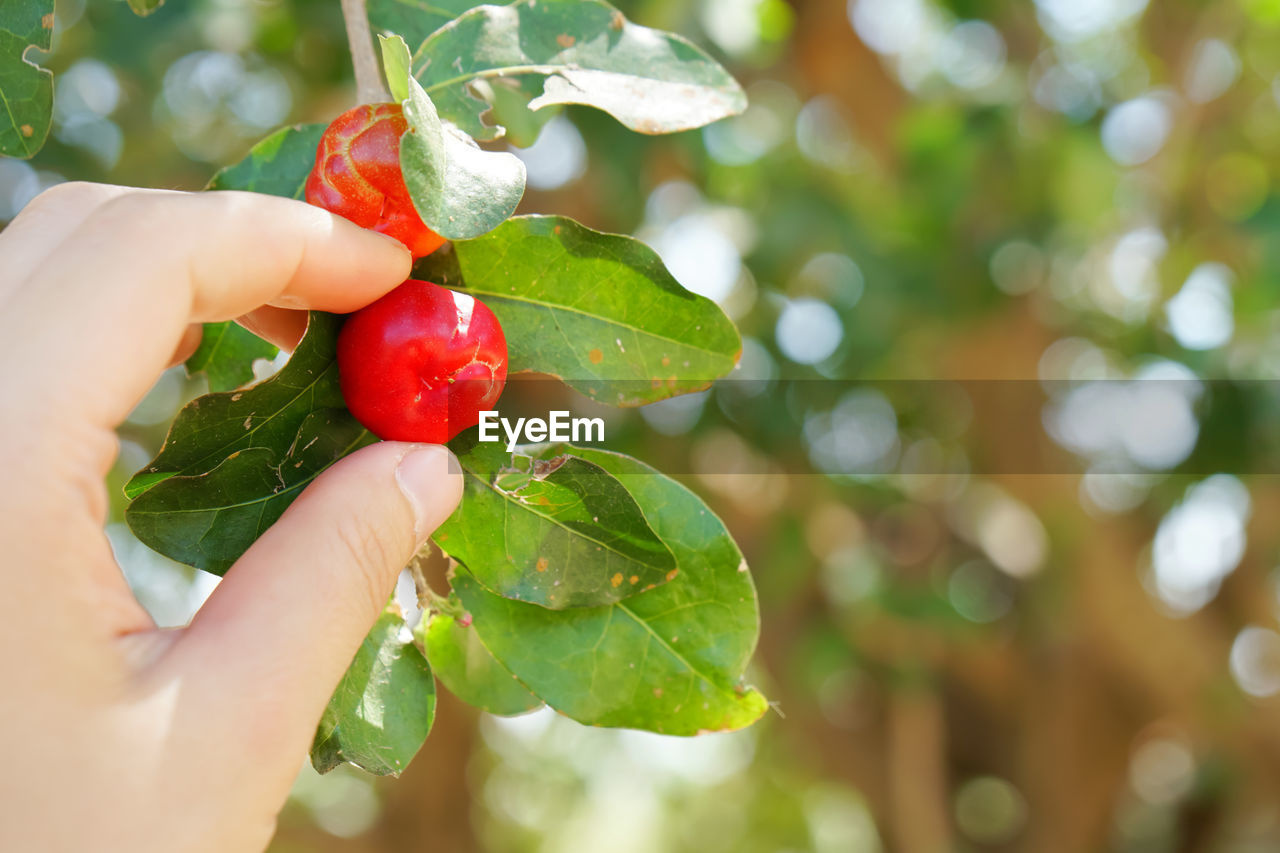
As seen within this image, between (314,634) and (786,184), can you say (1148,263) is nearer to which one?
(786,184)

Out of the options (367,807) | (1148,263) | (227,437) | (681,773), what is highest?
(227,437)

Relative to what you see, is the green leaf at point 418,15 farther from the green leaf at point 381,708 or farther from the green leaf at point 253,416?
the green leaf at point 381,708

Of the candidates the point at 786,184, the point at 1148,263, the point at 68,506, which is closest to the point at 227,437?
the point at 68,506

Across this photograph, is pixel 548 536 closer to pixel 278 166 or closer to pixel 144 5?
pixel 278 166

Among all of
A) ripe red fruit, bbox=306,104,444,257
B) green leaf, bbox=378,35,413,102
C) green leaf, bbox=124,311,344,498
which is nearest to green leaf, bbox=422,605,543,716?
green leaf, bbox=124,311,344,498

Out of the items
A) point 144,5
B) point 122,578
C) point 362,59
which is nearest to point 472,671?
point 122,578

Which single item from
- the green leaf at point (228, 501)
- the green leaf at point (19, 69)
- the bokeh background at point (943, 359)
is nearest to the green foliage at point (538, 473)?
the green leaf at point (228, 501)
